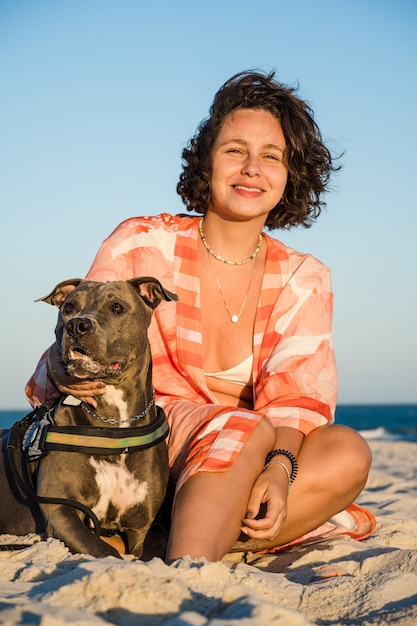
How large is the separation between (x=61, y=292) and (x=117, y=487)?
1055mm

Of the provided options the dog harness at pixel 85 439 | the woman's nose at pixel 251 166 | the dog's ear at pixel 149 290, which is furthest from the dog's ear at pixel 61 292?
the woman's nose at pixel 251 166

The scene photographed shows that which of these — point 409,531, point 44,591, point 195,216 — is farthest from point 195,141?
point 44,591

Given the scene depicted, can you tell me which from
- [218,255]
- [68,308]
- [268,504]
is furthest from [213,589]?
[218,255]

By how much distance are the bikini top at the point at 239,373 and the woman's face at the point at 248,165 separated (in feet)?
2.78

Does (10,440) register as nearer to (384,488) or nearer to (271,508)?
(271,508)

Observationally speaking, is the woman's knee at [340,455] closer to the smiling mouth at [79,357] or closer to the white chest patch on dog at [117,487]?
the white chest patch on dog at [117,487]

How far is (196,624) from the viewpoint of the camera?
1.82m

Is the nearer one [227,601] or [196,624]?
[196,624]

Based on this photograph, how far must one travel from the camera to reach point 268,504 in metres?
3.30

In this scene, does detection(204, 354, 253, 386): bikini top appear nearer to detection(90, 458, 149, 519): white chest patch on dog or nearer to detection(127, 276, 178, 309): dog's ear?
detection(127, 276, 178, 309): dog's ear

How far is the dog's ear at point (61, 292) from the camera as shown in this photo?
12.4ft

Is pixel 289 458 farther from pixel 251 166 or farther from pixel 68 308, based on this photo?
pixel 251 166

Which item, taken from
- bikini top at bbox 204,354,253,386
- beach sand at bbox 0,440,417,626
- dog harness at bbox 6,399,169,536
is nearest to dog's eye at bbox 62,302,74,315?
dog harness at bbox 6,399,169,536

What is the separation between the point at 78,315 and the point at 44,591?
1.62m
